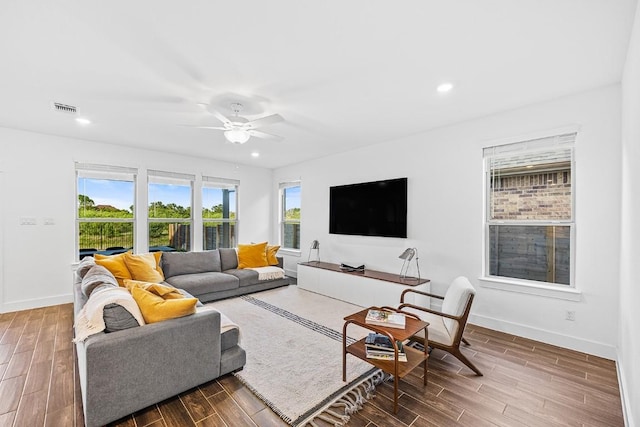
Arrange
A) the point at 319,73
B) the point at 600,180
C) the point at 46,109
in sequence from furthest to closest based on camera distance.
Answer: the point at 46,109, the point at 600,180, the point at 319,73

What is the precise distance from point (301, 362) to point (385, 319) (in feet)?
3.03

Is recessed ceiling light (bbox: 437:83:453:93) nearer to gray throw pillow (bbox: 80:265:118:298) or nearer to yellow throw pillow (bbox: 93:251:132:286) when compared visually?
gray throw pillow (bbox: 80:265:118:298)

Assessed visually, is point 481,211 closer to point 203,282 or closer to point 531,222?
point 531,222

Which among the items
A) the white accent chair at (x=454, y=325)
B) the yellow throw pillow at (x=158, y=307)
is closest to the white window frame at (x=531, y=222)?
the white accent chair at (x=454, y=325)

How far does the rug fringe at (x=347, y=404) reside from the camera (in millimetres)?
1925

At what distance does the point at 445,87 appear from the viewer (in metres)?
2.82

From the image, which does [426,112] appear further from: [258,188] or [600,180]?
[258,188]

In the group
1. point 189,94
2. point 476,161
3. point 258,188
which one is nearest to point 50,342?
point 189,94

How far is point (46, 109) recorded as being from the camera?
3391 mm

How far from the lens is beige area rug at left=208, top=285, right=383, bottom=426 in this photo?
2.06m

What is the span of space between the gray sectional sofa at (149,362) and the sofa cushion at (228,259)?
2.67 metres

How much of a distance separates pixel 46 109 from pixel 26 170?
5.04 ft

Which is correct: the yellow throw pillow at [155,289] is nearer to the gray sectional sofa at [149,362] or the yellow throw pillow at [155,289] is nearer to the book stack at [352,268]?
the gray sectional sofa at [149,362]

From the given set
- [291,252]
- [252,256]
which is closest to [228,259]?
[252,256]
